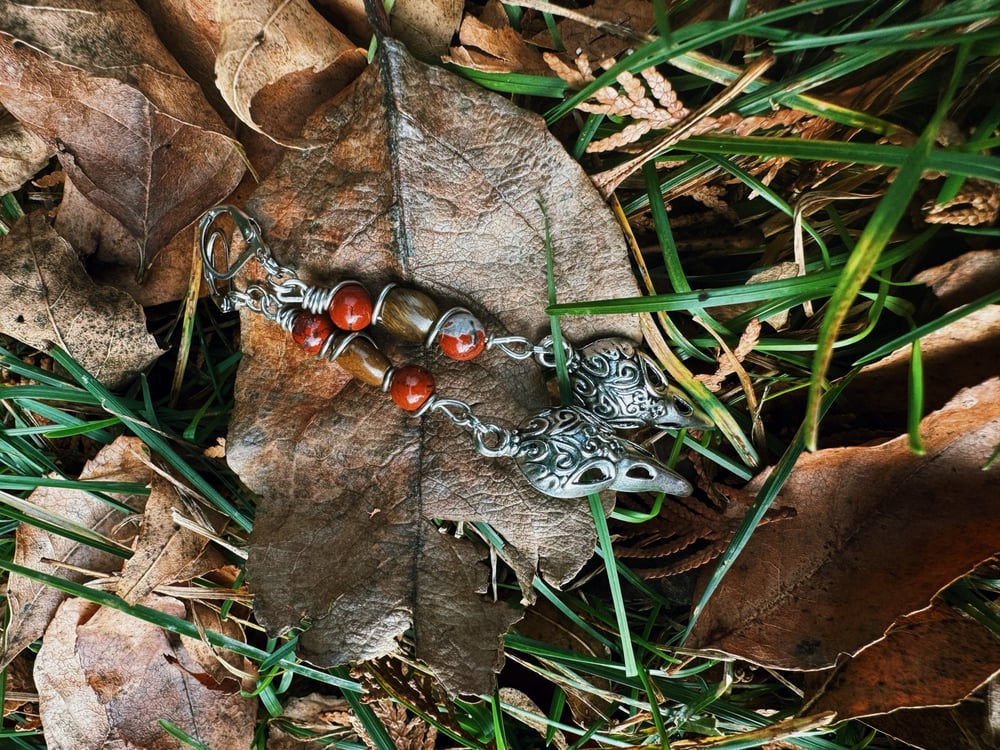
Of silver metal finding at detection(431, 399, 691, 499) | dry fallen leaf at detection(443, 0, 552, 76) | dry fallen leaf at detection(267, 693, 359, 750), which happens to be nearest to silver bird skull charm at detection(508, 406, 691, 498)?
silver metal finding at detection(431, 399, 691, 499)

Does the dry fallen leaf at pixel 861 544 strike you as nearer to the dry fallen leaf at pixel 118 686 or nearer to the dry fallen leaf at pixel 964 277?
the dry fallen leaf at pixel 964 277

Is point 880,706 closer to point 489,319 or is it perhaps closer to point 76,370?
point 489,319

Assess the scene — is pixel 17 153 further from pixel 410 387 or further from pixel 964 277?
pixel 964 277

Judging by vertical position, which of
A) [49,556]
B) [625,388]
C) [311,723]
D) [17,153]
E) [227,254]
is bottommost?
[311,723]

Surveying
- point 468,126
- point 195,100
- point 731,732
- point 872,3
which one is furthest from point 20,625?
point 872,3

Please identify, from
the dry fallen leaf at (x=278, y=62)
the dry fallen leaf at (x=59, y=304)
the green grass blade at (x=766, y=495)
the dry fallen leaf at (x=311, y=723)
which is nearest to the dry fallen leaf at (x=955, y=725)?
the green grass blade at (x=766, y=495)

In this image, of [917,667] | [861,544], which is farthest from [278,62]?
[917,667]
